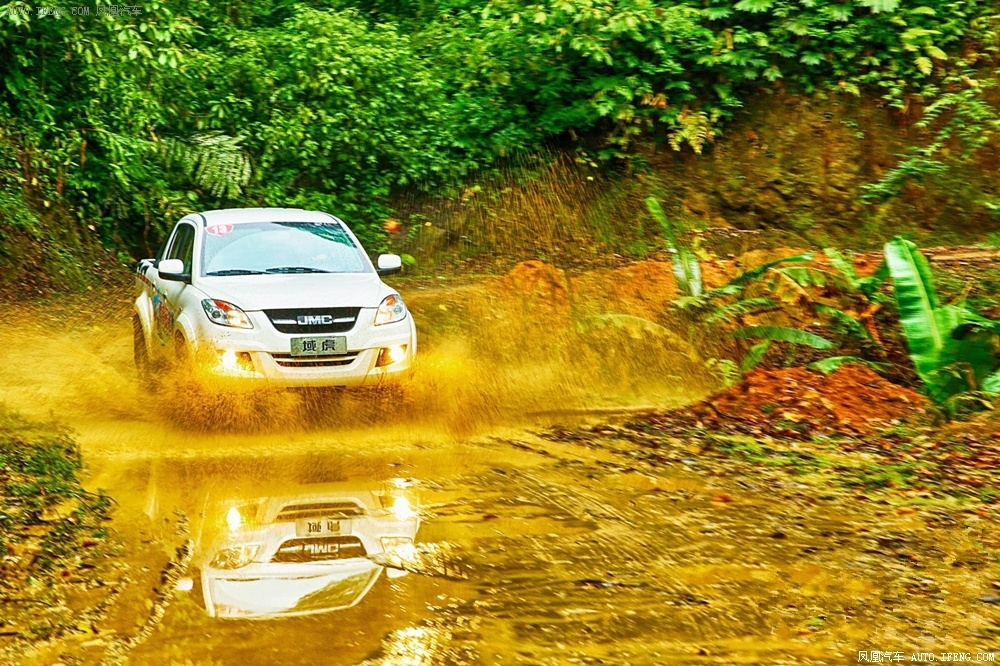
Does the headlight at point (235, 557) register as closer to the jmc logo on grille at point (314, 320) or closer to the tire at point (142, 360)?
the jmc logo on grille at point (314, 320)

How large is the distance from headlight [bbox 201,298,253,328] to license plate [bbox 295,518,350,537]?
2662 mm

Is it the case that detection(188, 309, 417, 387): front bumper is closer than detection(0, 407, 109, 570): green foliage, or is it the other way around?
detection(0, 407, 109, 570): green foliage

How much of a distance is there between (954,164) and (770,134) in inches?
104

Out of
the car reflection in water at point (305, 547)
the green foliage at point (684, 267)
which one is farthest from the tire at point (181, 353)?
the green foliage at point (684, 267)

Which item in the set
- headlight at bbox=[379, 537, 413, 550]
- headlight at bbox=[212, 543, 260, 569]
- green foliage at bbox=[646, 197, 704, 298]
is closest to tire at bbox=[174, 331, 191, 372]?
headlight at bbox=[212, 543, 260, 569]

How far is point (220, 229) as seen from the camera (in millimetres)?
9617

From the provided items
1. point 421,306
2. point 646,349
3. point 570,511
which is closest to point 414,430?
point 570,511

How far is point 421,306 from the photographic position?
13.5 metres

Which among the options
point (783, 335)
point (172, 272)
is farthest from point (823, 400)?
point (172, 272)

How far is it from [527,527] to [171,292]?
470 centimetres

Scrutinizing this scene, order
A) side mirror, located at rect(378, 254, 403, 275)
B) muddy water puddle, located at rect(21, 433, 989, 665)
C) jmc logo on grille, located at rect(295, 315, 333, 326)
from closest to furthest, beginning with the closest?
1. muddy water puddle, located at rect(21, 433, 989, 665)
2. jmc logo on grille, located at rect(295, 315, 333, 326)
3. side mirror, located at rect(378, 254, 403, 275)

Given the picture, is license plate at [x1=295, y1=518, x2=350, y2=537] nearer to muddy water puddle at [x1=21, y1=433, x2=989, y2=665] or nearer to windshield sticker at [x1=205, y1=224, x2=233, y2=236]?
muddy water puddle at [x1=21, y1=433, x2=989, y2=665]

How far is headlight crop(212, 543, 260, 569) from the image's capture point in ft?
17.5

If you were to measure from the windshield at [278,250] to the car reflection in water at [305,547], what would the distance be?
2.93 meters
